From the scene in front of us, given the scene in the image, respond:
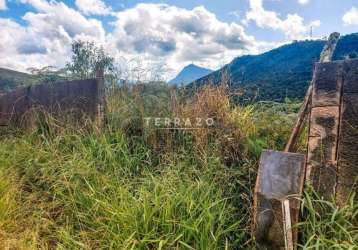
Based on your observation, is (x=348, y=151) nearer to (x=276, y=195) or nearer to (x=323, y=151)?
(x=323, y=151)

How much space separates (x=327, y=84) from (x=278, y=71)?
882 centimetres

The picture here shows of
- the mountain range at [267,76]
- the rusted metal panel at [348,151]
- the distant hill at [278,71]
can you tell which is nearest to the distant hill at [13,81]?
the mountain range at [267,76]

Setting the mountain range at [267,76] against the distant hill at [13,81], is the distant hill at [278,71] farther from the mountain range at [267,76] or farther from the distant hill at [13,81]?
the distant hill at [13,81]

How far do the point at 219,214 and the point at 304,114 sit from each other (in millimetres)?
1106

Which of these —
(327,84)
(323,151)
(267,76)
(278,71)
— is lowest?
(323,151)

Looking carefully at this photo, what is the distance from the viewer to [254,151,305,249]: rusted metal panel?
205 centimetres

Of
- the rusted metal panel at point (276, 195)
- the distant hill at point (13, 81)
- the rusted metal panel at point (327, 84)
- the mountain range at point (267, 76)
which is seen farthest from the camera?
the distant hill at point (13, 81)

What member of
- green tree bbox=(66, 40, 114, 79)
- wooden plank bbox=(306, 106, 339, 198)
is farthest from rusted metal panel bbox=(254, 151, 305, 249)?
green tree bbox=(66, 40, 114, 79)

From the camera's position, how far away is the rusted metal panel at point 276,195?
80.7 inches

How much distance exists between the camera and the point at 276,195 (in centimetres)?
210

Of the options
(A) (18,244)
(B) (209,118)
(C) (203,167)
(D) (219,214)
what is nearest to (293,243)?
(D) (219,214)

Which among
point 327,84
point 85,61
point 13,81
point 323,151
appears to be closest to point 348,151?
point 323,151

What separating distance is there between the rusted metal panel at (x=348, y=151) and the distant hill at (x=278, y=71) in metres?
0.91

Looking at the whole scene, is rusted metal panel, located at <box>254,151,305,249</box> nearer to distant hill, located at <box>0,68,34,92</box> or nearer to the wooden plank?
the wooden plank
